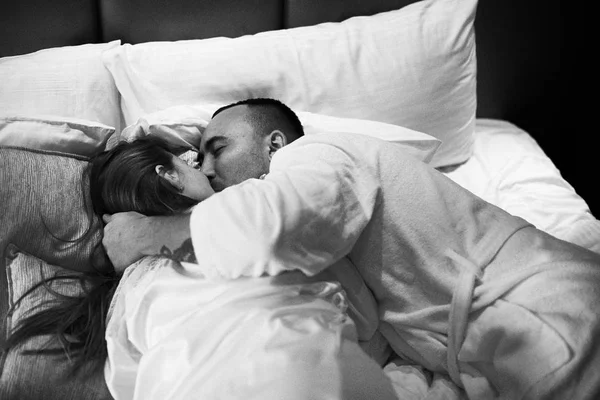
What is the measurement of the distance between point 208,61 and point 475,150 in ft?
2.51

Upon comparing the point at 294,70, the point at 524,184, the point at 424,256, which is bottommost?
the point at 524,184

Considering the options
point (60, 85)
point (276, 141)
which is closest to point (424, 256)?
point (276, 141)

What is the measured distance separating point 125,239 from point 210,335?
11.6 inches

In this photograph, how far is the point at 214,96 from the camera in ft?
4.73

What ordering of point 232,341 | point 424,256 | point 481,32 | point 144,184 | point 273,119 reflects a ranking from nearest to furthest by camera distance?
point 232,341 < point 424,256 < point 144,184 < point 273,119 < point 481,32

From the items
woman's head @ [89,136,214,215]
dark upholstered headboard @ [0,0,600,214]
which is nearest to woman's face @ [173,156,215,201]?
woman's head @ [89,136,214,215]

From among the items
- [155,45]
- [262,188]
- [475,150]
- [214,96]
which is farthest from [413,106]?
[262,188]

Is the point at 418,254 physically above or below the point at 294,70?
below

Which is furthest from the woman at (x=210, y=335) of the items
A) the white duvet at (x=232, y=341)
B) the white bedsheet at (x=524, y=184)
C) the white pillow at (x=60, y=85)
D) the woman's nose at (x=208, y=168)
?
the white bedsheet at (x=524, y=184)

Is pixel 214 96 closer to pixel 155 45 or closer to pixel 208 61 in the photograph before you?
pixel 208 61

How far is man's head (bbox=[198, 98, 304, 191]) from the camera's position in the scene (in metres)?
1.18

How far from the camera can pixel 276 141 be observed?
1.21m

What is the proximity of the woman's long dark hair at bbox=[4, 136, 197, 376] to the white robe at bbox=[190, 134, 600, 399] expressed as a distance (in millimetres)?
220

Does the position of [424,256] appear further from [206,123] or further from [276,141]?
[206,123]
